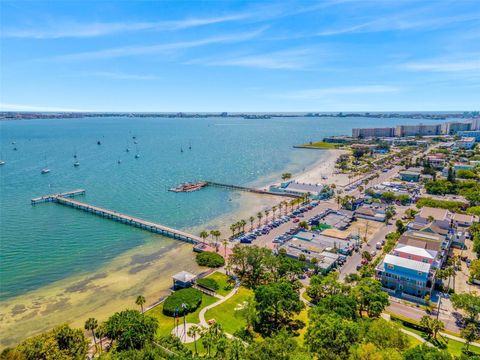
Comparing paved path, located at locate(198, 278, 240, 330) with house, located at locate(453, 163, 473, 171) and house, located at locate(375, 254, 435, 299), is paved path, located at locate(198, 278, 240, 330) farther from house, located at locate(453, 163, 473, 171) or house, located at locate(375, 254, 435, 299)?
house, located at locate(453, 163, 473, 171)

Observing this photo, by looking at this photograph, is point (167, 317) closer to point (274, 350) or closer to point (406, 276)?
point (274, 350)

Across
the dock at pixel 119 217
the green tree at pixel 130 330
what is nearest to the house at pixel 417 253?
the dock at pixel 119 217

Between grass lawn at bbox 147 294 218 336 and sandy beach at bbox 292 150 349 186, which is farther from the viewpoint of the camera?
sandy beach at bbox 292 150 349 186

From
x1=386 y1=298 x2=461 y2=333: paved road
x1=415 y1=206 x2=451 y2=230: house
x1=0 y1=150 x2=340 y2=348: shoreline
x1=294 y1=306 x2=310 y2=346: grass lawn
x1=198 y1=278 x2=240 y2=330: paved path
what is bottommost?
x1=0 y1=150 x2=340 y2=348: shoreline

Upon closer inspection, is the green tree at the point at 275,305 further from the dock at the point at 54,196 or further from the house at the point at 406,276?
the dock at the point at 54,196

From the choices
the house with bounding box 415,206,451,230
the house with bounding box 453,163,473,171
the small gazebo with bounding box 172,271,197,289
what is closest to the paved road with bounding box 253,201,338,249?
the small gazebo with bounding box 172,271,197,289

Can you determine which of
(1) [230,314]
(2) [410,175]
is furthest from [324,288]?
(2) [410,175]

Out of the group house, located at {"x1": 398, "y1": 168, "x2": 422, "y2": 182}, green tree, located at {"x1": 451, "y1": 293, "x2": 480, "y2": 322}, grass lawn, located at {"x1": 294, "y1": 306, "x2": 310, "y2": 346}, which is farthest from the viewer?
house, located at {"x1": 398, "y1": 168, "x2": 422, "y2": 182}
